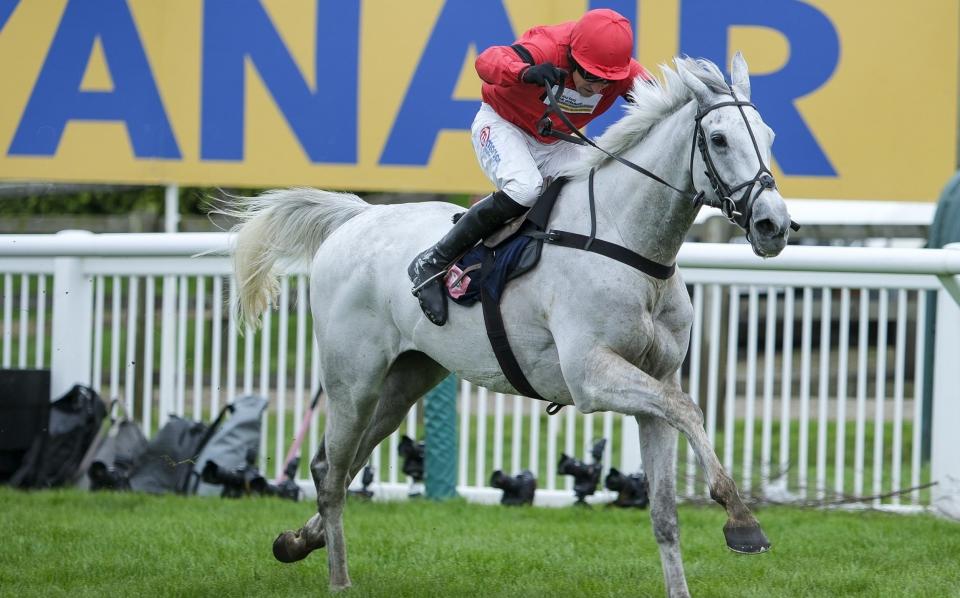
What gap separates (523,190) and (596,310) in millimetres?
579

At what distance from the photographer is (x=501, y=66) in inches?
179

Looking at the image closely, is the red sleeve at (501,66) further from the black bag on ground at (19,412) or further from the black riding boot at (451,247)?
the black bag on ground at (19,412)

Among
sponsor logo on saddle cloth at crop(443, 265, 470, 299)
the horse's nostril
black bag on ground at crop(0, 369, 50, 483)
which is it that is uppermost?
the horse's nostril

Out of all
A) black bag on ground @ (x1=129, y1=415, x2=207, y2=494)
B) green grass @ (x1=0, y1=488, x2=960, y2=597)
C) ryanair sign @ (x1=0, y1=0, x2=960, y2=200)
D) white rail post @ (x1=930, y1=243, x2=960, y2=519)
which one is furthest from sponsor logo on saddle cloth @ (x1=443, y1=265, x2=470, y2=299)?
ryanair sign @ (x1=0, y1=0, x2=960, y2=200)

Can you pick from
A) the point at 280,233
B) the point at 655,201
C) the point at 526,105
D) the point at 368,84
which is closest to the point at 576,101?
the point at 526,105

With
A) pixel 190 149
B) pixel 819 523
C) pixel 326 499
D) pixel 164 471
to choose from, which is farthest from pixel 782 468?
pixel 190 149

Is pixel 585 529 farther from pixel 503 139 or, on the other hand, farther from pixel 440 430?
pixel 503 139

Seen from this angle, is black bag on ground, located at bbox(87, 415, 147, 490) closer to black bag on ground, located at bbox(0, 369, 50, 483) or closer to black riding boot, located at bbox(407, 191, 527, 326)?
black bag on ground, located at bbox(0, 369, 50, 483)

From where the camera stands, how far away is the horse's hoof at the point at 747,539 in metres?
3.88

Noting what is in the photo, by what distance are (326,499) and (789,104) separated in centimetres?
447

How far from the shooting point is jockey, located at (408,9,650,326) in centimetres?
445

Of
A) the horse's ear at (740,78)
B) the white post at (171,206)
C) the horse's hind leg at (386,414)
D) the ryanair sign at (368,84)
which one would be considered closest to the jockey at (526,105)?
the horse's ear at (740,78)

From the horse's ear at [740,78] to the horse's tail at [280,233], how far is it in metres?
2.07

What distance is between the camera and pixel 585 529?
6336 mm
